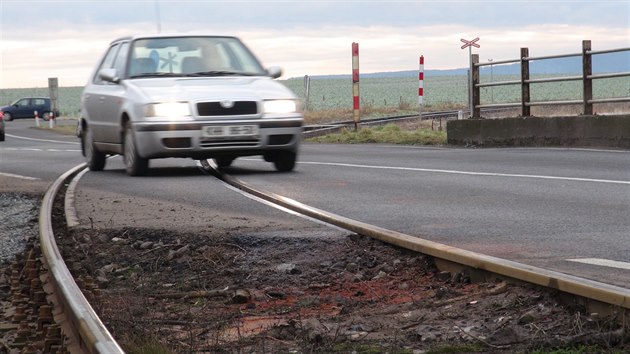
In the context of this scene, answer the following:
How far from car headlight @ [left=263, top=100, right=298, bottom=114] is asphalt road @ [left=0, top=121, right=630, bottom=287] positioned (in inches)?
29.5

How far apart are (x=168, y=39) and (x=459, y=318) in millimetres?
10093

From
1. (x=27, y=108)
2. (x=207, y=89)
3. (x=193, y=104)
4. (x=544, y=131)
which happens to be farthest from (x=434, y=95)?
(x=193, y=104)

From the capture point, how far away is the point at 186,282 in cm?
680

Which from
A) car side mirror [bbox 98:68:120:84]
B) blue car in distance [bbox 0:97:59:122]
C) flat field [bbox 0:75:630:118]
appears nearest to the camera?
car side mirror [bbox 98:68:120:84]

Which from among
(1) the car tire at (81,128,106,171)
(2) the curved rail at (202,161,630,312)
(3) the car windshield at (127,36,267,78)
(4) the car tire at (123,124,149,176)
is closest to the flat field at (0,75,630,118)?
(1) the car tire at (81,128,106,171)

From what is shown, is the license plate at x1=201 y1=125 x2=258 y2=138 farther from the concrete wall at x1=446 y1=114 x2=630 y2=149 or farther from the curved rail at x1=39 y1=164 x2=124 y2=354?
the concrete wall at x1=446 y1=114 x2=630 y2=149

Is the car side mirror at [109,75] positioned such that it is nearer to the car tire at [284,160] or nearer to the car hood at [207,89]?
the car hood at [207,89]

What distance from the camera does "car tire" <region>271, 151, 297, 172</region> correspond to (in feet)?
47.7

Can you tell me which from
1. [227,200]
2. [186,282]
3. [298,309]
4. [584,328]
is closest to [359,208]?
[227,200]

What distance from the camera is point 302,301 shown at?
602 centimetres

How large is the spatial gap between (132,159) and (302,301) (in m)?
8.52

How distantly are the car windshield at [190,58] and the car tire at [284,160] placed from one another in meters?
1.04

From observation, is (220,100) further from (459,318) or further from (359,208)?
(459,318)

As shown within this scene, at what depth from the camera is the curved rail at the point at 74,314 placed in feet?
14.5
